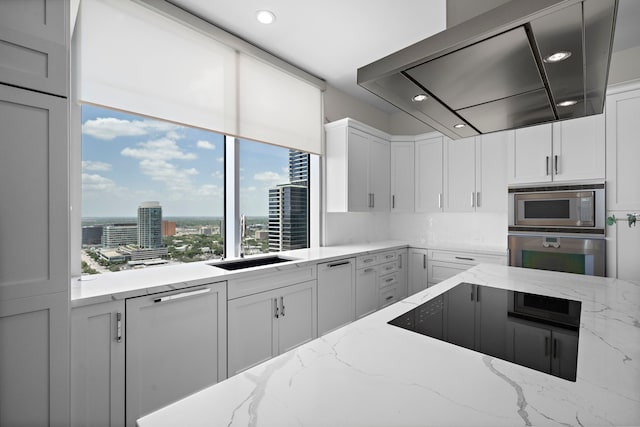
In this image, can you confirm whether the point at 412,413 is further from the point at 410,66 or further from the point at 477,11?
the point at 477,11

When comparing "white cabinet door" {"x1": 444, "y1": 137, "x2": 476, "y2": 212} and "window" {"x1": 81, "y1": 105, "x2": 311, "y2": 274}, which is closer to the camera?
"window" {"x1": 81, "y1": 105, "x2": 311, "y2": 274}

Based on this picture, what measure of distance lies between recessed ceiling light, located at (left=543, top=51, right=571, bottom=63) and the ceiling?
161 cm

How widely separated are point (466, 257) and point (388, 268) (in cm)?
85

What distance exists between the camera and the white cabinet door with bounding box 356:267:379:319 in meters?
3.04

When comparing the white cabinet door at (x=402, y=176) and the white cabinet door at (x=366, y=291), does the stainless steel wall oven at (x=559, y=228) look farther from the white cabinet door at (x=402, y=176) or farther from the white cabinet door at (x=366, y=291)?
the white cabinet door at (x=366, y=291)

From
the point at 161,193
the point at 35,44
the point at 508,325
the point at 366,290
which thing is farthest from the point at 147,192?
the point at 508,325

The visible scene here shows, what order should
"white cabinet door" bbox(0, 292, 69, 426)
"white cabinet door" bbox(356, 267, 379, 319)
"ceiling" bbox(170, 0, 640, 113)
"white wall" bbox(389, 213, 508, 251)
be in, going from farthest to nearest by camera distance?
"white wall" bbox(389, 213, 508, 251), "white cabinet door" bbox(356, 267, 379, 319), "ceiling" bbox(170, 0, 640, 113), "white cabinet door" bbox(0, 292, 69, 426)

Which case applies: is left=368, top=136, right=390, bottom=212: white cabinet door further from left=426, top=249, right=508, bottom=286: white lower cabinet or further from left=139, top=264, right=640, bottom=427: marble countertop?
left=139, top=264, right=640, bottom=427: marble countertop

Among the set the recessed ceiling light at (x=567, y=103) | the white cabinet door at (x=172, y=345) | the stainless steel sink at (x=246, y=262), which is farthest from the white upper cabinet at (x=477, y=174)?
the white cabinet door at (x=172, y=345)

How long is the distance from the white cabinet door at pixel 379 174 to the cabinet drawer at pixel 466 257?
807 millimetres

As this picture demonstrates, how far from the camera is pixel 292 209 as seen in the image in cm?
331

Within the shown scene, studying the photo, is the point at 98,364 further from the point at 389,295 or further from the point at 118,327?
the point at 389,295

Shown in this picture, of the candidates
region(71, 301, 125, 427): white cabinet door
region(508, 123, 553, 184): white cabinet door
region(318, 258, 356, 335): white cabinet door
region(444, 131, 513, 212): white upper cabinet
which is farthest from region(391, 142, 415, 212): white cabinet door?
region(71, 301, 125, 427): white cabinet door

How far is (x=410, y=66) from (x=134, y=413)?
2.02 metres
